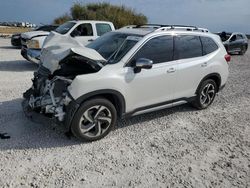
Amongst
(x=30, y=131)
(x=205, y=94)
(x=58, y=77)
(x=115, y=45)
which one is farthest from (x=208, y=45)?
(x=30, y=131)

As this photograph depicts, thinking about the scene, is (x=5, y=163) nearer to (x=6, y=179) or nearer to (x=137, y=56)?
(x=6, y=179)

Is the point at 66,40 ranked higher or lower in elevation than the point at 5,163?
higher

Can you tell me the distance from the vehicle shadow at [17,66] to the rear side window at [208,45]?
22.2 ft

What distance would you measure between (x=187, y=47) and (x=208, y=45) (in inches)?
30.7

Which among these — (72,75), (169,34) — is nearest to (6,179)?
(72,75)

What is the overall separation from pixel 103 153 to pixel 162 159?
0.89 m

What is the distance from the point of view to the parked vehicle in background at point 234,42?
773 inches

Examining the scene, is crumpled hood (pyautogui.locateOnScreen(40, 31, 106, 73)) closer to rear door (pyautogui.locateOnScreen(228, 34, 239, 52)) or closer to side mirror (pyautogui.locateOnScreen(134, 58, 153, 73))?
side mirror (pyautogui.locateOnScreen(134, 58, 153, 73))

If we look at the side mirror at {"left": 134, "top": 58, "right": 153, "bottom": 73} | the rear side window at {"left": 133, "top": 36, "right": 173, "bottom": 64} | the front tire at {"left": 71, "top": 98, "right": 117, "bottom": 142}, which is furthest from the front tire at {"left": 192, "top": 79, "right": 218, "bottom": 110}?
the front tire at {"left": 71, "top": 98, "right": 117, "bottom": 142}

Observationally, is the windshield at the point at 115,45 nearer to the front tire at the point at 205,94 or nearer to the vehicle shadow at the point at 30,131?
the vehicle shadow at the point at 30,131

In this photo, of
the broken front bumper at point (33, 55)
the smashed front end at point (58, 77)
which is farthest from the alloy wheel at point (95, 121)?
the broken front bumper at point (33, 55)

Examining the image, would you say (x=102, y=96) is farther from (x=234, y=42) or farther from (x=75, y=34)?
(x=234, y=42)

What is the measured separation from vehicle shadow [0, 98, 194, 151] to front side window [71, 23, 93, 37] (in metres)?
5.66

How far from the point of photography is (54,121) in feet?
15.9
